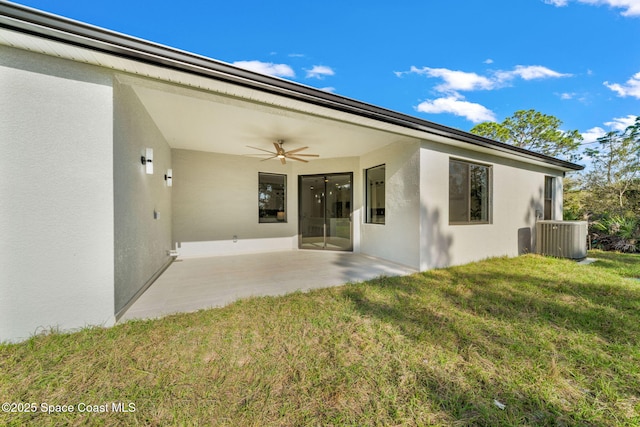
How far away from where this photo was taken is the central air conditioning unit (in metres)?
5.58

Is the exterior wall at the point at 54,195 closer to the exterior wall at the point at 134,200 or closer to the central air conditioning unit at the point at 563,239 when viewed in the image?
the exterior wall at the point at 134,200

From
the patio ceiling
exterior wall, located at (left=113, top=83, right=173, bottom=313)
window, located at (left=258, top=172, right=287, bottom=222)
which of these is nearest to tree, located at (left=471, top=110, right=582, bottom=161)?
the patio ceiling

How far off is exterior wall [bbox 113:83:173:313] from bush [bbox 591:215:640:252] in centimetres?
1343

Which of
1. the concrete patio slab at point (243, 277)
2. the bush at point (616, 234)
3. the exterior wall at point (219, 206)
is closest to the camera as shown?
the concrete patio slab at point (243, 277)

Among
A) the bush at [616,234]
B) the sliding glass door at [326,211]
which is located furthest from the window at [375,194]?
the bush at [616,234]

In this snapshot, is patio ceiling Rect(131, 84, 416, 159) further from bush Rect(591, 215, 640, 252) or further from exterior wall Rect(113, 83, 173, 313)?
bush Rect(591, 215, 640, 252)

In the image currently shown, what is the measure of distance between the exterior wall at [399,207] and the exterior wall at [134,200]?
187 inches

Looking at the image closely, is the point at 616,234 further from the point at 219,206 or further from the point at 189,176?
the point at 189,176

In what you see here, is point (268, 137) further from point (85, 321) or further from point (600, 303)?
point (600, 303)

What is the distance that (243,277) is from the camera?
412 centimetres

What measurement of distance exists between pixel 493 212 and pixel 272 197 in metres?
6.02

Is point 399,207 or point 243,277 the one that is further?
point 399,207

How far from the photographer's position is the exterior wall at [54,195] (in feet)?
6.82

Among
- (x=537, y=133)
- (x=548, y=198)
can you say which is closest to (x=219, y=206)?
(x=548, y=198)
